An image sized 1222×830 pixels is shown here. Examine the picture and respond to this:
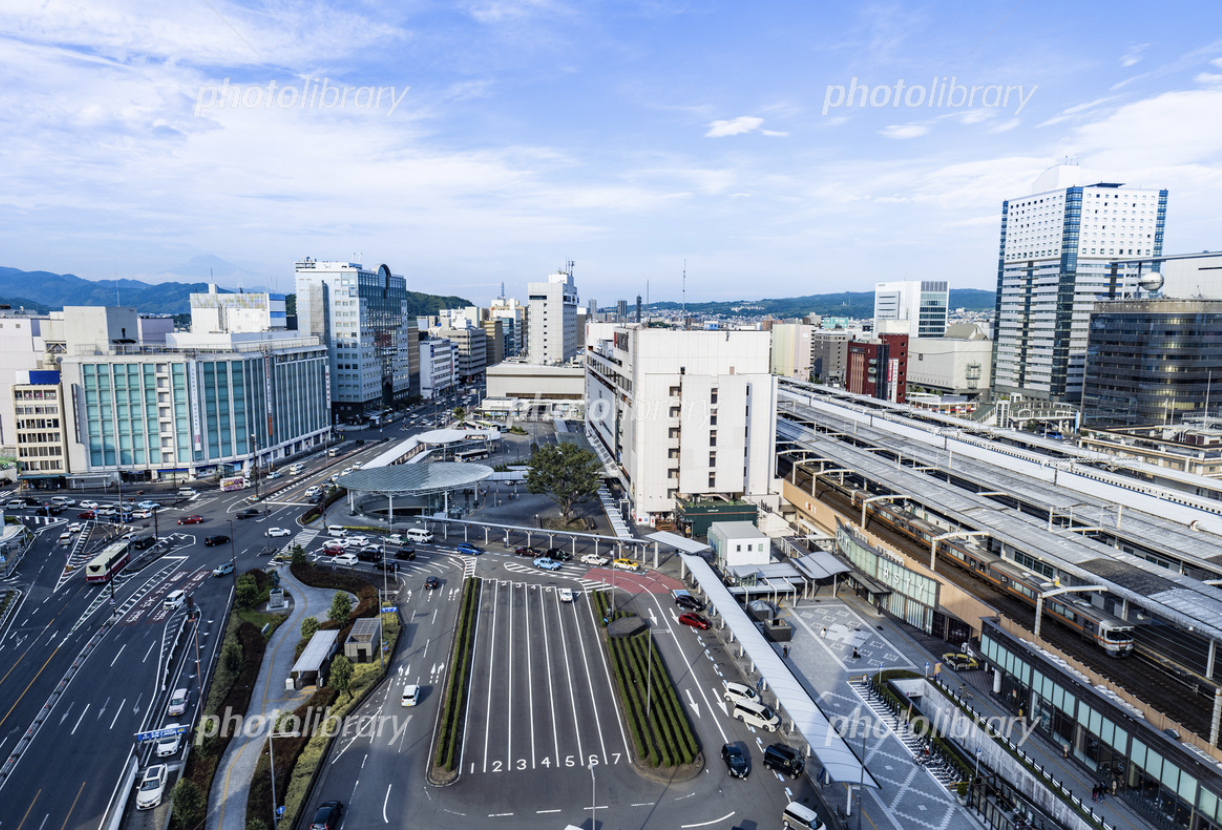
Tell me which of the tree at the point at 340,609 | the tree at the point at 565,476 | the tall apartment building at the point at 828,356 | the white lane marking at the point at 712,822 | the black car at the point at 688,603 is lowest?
the white lane marking at the point at 712,822

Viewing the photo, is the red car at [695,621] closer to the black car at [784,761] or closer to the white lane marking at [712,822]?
the black car at [784,761]

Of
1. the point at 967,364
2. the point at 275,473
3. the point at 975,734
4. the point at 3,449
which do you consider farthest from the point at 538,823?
the point at 967,364

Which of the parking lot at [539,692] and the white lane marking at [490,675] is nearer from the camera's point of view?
the parking lot at [539,692]

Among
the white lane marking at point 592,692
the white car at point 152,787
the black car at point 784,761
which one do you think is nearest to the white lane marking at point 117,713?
the white car at point 152,787

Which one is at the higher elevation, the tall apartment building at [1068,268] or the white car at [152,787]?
the tall apartment building at [1068,268]

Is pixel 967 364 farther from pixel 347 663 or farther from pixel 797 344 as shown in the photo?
pixel 347 663

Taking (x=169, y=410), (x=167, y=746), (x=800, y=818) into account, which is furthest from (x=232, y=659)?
(x=169, y=410)

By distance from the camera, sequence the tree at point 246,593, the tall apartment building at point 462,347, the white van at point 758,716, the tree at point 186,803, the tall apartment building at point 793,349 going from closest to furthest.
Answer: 1. the tree at point 186,803
2. the white van at point 758,716
3. the tree at point 246,593
4. the tall apartment building at point 793,349
5. the tall apartment building at point 462,347
